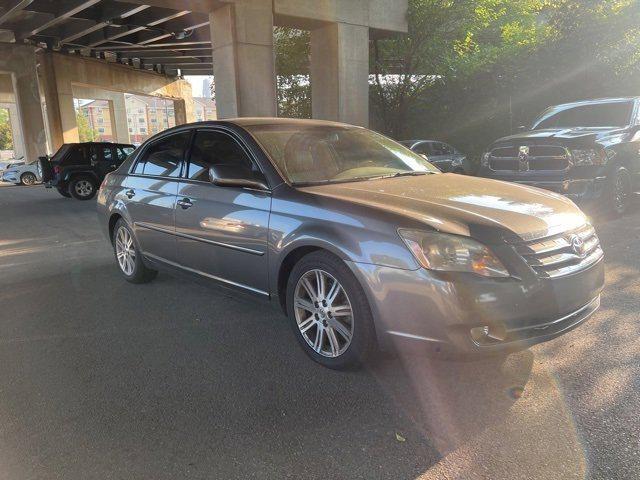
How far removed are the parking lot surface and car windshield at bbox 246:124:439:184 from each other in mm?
1084

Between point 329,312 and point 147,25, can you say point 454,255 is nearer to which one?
point 329,312

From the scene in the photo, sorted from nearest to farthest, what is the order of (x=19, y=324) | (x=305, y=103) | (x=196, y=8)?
(x=19, y=324)
(x=196, y=8)
(x=305, y=103)

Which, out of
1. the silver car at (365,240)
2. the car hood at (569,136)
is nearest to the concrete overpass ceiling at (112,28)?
the car hood at (569,136)

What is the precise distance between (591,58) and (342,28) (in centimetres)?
720

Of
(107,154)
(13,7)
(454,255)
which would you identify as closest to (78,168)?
(107,154)

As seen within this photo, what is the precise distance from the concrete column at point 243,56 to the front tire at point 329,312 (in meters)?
10.6

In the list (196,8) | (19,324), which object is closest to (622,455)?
(19,324)

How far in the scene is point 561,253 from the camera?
121 inches

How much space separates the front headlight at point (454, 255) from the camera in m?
2.81

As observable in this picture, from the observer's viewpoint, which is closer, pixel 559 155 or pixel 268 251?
pixel 268 251

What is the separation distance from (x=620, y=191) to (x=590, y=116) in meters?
1.37

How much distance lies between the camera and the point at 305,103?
75.7 feet

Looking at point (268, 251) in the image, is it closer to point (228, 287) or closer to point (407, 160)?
point (228, 287)

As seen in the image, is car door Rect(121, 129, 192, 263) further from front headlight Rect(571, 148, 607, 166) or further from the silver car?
front headlight Rect(571, 148, 607, 166)
